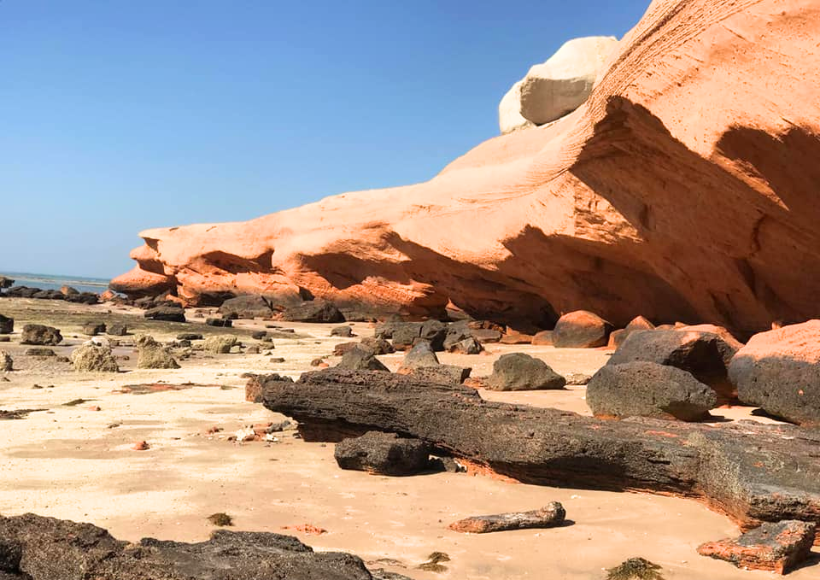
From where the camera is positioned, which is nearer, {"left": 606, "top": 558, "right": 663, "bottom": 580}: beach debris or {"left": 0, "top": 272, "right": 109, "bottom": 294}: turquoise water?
{"left": 606, "top": 558, "right": 663, "bottom": 580}: beach debris

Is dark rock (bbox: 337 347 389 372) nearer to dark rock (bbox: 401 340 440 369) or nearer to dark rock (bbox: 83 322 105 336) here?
dark rock (bbox: 401 340 440 369)

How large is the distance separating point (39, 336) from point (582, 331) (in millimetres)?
10186

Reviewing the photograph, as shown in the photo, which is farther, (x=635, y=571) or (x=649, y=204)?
(x=649, y=204)

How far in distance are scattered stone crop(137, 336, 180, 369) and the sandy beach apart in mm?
3506

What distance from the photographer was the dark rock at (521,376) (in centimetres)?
924

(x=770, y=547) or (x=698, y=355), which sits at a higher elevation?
(x=698, y=355)

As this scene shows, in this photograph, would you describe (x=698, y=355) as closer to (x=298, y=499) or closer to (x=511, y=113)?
(x=298, y=499)

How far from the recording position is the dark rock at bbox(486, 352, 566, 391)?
924 cm

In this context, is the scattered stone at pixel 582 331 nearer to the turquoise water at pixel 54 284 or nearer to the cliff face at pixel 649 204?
the cliff face at pixel 649 204

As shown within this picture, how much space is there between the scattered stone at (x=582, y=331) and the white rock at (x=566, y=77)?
10.1 metres

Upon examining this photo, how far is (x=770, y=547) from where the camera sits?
3.61m

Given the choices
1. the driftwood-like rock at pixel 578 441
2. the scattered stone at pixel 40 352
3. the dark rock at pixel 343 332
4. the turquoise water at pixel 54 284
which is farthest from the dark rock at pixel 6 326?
the turquoise water at pixel 54 284

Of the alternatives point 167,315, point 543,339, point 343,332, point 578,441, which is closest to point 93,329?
point 167,315

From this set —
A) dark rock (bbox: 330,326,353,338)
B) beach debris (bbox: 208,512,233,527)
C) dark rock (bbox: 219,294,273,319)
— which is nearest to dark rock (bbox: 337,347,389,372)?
beach debris (bbox: 208,512,233,527)
